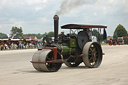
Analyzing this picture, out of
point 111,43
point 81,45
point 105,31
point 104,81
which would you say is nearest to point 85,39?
point 81,45

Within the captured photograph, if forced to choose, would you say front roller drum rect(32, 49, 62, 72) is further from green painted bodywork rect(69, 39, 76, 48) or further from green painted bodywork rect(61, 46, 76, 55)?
green painted bodywork rect(69, 39, 76, 48)

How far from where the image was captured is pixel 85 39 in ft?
42.7

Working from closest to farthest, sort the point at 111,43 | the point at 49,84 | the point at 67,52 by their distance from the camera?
1. the point at 49,84
2. the point at 67,52
3. the point at 111,43

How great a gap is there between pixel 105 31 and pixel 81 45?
1.65 meters

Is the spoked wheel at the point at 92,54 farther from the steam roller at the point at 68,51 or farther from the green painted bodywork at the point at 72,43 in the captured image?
the green painted bodywork at the point at 72,43

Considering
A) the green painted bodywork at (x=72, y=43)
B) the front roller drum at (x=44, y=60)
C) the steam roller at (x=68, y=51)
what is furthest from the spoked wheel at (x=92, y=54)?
the front roller drum at (x=44, y=60)

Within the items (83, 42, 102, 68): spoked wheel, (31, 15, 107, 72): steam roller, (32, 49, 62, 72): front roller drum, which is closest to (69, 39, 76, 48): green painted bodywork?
(31, 15, 107, 72): steam roller

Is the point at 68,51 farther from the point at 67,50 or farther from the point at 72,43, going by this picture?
the point at 72,43

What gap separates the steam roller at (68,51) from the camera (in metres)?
10.8

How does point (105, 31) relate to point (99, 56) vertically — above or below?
above

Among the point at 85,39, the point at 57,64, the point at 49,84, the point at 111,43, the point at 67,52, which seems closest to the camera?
the point at 49,84

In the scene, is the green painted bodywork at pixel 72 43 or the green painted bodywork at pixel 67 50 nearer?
the green painted bodywork at pixel 67 50

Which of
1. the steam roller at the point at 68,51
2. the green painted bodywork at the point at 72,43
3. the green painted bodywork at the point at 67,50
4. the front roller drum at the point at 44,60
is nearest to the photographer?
the front roller drum at the point at 44,60

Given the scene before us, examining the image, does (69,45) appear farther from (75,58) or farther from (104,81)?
(104,81)
